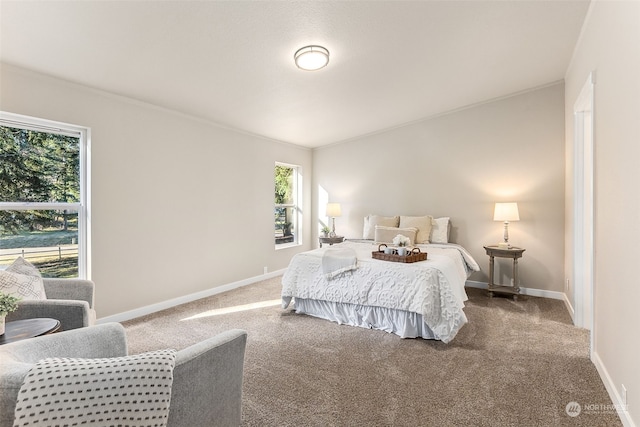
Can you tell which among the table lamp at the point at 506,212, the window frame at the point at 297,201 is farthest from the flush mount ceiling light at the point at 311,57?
the window frame at the point at 297,201

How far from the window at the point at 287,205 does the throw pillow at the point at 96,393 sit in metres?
4.68

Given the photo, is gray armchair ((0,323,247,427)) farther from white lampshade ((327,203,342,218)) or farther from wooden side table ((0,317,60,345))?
white lampshade ((327,203,342,218))

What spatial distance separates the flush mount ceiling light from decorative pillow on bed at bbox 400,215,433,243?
2.83m

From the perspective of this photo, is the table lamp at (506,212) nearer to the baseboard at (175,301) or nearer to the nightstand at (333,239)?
the nightstand at (333,239)

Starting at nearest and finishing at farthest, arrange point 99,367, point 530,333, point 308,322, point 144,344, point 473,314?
point 99,367, point 144,344, point 530,333, point 308,322, point 473,314

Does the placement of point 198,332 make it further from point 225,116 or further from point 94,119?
point 225,116

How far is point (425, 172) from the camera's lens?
5.25 meters

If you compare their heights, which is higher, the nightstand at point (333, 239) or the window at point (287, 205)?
the window at point (287, 205)

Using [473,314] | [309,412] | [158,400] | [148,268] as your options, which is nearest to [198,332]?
[148,268]

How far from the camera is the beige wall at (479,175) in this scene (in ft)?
14.1

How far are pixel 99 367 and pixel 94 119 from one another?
3.05 meters

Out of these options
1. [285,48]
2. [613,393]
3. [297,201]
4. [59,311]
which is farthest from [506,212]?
[59,311]

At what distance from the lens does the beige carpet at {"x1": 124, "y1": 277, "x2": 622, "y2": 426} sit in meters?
1.89

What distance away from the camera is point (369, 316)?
3.28 m
